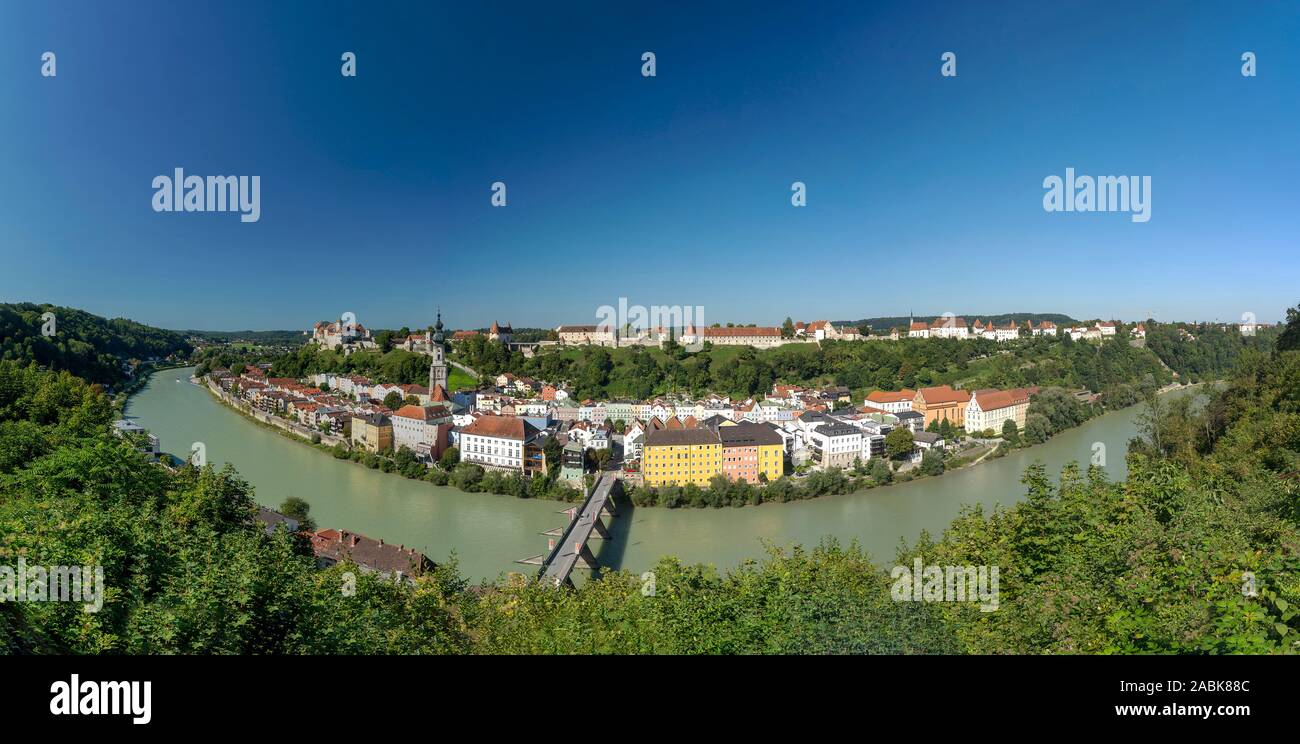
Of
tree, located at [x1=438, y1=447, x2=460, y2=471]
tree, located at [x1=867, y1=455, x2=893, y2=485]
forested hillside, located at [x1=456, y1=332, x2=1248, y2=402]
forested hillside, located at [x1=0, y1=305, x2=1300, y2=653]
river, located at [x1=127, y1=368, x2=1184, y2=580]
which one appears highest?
forested hillside, located at [x1=456, y1=332, x2=1248, y2=402]

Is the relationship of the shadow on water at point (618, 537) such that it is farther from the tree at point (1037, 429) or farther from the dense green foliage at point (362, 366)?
the dense green foliage at point (362, 366)

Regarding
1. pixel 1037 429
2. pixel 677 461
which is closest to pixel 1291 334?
pixel 1037 429

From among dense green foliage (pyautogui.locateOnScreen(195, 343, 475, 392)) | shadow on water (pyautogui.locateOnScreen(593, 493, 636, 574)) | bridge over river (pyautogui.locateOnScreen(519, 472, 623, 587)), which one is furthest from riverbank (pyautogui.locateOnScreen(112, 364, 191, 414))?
shadow on water (pyautogui.locateOnScreen(593, 493, 636, 574))

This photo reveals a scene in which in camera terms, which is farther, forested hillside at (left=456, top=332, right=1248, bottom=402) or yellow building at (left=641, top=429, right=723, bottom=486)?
forested hillside at (left=456, top=332, right=1248, bottom=402)

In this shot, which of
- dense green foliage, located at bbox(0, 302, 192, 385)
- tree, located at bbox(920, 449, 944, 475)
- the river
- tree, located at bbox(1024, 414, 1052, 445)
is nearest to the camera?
the river

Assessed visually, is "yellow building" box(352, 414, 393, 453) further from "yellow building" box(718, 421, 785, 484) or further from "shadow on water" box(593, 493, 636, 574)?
"yellow building" box(718, 421, 785, 484)
